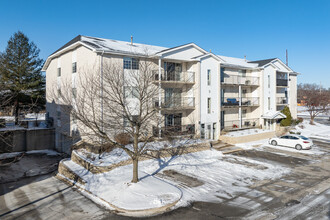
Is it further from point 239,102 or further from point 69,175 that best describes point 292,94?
point 69,175

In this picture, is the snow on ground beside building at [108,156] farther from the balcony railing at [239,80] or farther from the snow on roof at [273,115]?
the snow on roof at [273,115]

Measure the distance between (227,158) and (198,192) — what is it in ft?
24.9

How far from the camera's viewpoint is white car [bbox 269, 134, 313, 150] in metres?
22.2

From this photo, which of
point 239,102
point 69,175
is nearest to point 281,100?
point 239,102

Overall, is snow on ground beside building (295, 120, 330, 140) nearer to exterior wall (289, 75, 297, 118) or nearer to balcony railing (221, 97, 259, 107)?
exterior wall (289, 75, 297, 118)

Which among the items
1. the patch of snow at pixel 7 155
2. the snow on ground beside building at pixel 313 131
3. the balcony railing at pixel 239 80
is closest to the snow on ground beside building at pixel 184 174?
the patch of snow at pixel 7 155

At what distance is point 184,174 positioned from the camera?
1536cm

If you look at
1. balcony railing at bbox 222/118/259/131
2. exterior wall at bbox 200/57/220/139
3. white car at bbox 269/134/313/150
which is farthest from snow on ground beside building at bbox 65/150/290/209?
balcony railing at bbox 222/118/259/131

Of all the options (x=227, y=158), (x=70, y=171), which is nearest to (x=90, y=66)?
(x=70, y=171)

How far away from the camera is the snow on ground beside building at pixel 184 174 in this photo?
11703mm

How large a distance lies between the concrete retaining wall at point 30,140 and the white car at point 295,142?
24.3m

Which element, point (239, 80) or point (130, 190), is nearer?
point (130, 190)

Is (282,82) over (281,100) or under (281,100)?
over

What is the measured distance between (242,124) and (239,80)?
17.8 ft
